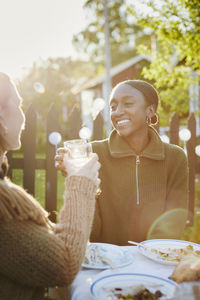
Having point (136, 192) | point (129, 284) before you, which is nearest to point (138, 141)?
point (136, 192)

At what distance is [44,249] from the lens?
1230 millimetres

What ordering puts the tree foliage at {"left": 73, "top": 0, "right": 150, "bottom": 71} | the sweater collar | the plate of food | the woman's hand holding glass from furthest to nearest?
1. the tree foliage at {"left": 73, "top": 0, "right": 150, "bottom": 71}
2. the sweater collar
3. the plate of food
4. the woman's hand holding glass

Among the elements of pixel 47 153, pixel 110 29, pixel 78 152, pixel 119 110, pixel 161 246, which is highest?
pixel 110 29

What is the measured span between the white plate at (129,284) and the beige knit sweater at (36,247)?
0.14 meters

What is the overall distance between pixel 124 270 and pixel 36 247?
1.86 feet

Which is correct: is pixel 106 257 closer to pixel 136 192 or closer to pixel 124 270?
pixel 124 270

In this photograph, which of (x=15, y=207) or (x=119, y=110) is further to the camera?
(x=119, y=110)

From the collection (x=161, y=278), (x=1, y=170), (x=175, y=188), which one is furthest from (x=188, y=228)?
(x=1, y=170)

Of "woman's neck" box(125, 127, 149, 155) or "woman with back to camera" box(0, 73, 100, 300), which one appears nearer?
"woman with back to camera" box(0, 73, 100, 300)

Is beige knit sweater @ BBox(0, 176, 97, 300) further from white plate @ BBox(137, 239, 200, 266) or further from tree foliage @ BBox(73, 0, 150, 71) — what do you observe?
tree foliage @ BBox(73, 0, 150, 71)

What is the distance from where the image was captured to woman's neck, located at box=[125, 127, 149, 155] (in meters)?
2.87

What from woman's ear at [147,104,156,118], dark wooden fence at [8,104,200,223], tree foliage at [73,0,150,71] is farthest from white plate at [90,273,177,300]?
tree foliage at [73,0,150,71]

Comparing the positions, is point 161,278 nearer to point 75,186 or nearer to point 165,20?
point 75,186

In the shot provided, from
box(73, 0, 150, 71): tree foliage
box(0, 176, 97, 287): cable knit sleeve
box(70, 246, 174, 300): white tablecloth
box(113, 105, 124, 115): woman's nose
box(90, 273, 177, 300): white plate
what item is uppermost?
box(73, 0, 150, 71): tree foliage
